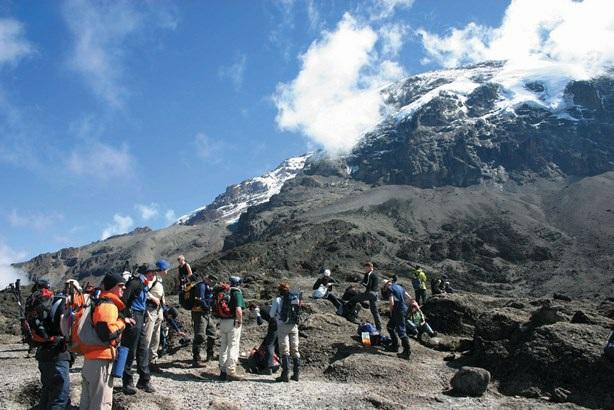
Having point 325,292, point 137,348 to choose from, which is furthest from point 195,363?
point 325,292

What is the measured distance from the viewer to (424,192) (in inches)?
6407

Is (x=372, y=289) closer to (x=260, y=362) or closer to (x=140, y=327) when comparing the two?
(x=260, y=362)

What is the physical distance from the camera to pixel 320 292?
2309 centimetres

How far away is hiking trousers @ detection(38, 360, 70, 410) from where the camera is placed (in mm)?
8250

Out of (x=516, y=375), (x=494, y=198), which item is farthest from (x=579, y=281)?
(x=516, y=375)

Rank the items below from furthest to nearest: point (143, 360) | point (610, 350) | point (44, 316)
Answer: point (610, 350) → point (143, 360) → point (44, 316)

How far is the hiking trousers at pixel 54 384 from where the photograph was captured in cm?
825

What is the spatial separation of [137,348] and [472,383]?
758 cm

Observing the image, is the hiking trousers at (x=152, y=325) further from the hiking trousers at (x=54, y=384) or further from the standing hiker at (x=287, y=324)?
the hiking trousers at (x=54, y=384)

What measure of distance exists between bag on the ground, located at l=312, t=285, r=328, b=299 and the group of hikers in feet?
10.3

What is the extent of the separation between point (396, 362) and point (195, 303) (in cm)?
559

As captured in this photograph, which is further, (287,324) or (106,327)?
(287,324)

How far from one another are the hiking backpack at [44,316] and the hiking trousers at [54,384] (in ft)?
1.33

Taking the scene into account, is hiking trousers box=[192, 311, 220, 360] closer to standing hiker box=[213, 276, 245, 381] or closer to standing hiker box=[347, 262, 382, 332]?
standing hiker box=[213, 276, 245, 381]
